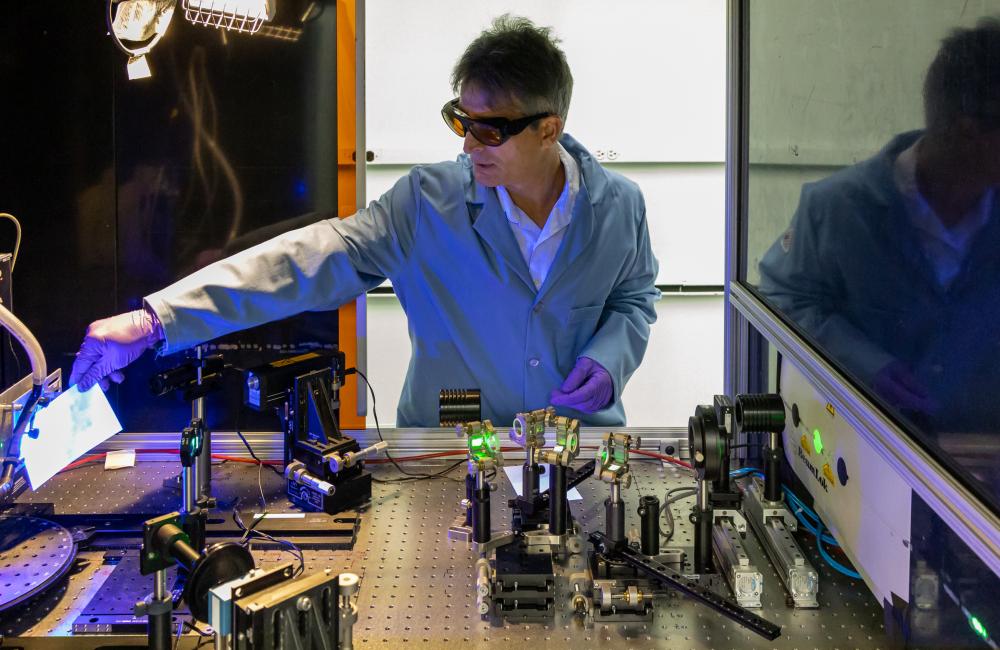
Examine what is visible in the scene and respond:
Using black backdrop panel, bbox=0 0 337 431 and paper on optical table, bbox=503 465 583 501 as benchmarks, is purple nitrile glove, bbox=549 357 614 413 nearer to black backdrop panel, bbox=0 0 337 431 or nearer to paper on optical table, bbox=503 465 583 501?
paper on optical table, bbox=503 465 583 501

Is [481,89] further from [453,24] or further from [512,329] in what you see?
[453,24]

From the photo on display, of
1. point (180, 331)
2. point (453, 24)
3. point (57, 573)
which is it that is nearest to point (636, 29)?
point (453, 24)

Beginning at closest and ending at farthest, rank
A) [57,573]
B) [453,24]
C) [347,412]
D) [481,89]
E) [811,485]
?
[57,573], [811,485], [481,89], [347,412], [453,24]

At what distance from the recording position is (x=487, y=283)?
7.57 ft

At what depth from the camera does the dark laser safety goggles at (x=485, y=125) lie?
1988mm

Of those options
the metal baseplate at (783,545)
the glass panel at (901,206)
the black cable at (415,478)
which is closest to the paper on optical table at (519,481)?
the black cable at (415,478)

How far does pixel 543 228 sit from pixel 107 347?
41.9 inches

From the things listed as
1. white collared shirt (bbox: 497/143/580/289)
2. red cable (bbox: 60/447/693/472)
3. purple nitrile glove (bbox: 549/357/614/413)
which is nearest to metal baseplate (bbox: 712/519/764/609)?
red cable (bbox: 60/447/693/472)

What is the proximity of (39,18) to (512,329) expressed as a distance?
144 cm

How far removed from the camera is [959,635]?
1.09 meters

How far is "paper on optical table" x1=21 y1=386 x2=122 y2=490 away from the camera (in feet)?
4.91

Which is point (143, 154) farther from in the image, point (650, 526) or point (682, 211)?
point (682, 211)

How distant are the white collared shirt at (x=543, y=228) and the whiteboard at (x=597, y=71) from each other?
1371 millimetres

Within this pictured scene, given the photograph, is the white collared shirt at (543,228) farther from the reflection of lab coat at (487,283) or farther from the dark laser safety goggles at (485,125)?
the dark laser safety goggles at (485,125)
